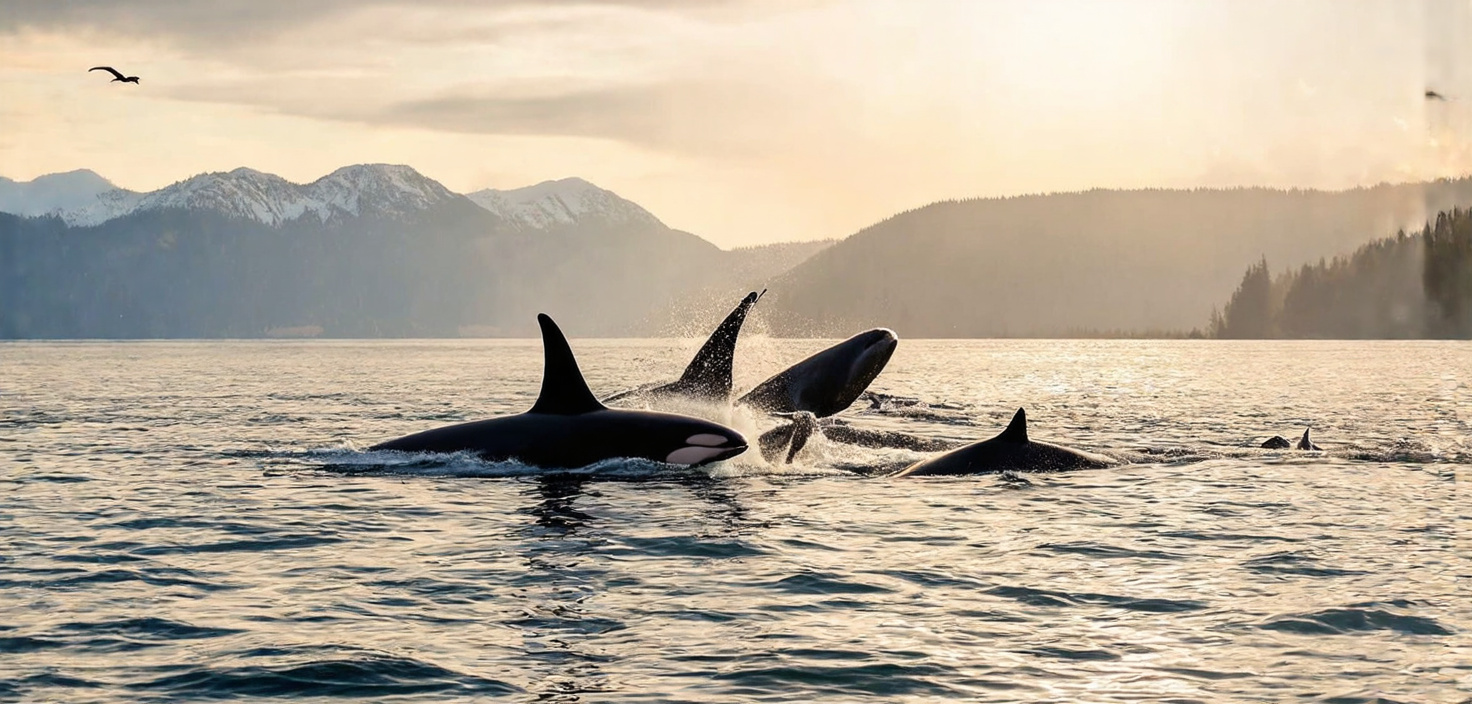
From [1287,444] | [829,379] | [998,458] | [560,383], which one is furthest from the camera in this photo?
[1287,444]

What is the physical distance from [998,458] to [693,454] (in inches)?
208

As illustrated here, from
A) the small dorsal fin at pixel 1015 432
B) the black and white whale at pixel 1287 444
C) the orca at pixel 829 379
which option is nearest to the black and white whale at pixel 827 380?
the orca at pixel 829 379

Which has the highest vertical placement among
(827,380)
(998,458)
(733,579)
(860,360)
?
(860,360)

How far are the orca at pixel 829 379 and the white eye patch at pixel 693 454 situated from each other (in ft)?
15.5

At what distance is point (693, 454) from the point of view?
73.9 feet

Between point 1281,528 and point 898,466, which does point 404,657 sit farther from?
point 898,466

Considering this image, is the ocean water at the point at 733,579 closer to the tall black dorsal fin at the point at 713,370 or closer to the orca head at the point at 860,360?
the tall black dorsal fin at the point at 713,370

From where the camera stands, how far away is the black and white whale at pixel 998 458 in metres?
23.5

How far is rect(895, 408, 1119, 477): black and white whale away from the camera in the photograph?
77.0 feet

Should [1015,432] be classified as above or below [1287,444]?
above

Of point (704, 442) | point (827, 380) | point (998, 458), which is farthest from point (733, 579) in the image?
point (827, 380)

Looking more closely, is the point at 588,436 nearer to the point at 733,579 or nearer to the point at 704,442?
the point at 704,442

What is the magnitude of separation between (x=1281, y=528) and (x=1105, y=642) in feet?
25.0

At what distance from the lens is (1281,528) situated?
1794 centimetres
